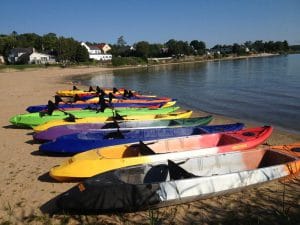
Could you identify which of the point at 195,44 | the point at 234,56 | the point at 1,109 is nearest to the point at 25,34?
the point at 195,44

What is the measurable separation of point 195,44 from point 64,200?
148 meters

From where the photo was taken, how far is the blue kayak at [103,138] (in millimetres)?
9617

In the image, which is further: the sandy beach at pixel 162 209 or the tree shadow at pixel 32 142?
the tree shadow at pixel 32 142

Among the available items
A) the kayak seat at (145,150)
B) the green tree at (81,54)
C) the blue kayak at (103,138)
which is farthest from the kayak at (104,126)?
the green tree at (81,54)

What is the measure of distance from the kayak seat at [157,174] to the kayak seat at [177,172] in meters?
0.32

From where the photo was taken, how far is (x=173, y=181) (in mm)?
6562

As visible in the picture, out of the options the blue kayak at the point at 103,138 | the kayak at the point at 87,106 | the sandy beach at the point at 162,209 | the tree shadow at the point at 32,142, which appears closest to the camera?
the sandy beach at the point at 162,209

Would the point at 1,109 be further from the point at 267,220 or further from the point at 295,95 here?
the point at 295,95

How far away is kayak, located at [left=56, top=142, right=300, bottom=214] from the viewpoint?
621cm

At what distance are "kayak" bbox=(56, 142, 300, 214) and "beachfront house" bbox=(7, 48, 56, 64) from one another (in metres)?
82.6

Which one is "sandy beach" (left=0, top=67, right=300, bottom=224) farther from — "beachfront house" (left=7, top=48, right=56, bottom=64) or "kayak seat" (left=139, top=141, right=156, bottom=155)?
"beachfront house" (left=7, top=48, right=56, bottom=64)

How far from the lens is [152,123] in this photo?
11.8m

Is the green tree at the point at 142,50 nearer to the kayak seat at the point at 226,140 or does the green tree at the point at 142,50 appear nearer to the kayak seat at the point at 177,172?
the kayak seat at the point at 226,140

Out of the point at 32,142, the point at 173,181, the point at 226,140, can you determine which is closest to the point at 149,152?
the point at 173,181
